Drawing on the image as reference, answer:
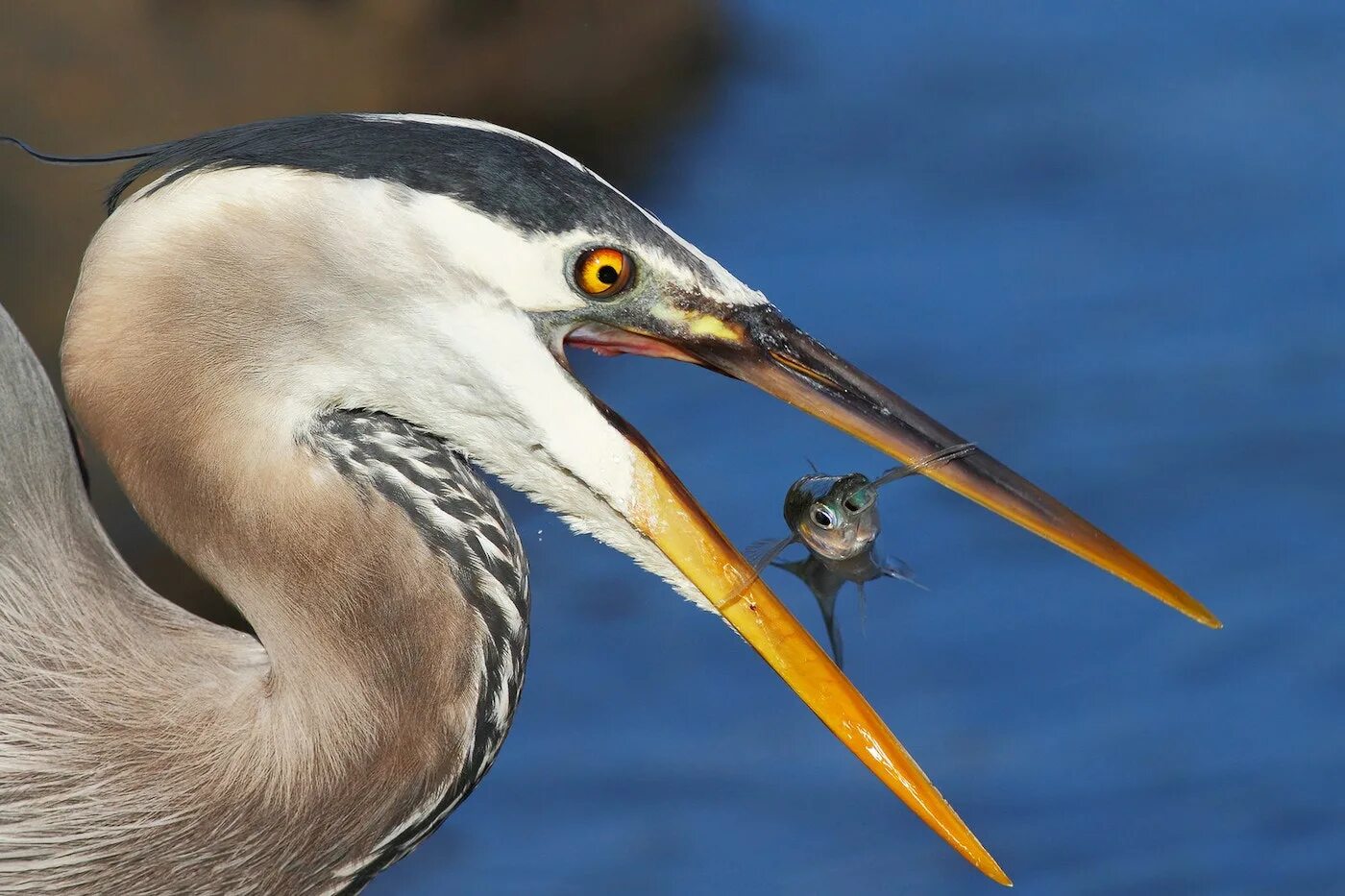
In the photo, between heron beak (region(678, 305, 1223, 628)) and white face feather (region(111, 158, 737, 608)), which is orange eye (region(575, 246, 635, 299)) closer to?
white face feather (region(111, 158, 737, 608))

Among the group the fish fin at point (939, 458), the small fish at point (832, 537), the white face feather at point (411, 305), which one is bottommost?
the white face feather at point (411, 305)

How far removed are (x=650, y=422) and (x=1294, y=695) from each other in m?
1.61

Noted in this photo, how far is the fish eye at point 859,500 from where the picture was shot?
2389 mm

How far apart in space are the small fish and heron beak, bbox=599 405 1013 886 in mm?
181

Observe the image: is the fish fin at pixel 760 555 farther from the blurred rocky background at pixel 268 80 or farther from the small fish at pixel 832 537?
the blurred rocky background at pixel 268 80

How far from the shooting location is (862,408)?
215 centimetres

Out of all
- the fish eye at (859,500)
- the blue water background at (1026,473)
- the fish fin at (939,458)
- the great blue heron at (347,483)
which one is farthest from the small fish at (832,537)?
the blue water background at (1026,473)

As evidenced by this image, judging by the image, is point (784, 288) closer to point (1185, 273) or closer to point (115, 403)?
point (1185, 273)

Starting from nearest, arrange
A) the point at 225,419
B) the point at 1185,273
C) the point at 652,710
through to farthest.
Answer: the point at 225,419 < the point at 652,710 < the point at 1185,273

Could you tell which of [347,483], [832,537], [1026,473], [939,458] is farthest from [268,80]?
[939,458]

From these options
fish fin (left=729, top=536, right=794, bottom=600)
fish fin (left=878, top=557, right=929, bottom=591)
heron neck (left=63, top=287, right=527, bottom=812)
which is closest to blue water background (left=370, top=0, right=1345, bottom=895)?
fish fin (left=878, top=557, right=929, bottom=591)

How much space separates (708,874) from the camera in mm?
3613

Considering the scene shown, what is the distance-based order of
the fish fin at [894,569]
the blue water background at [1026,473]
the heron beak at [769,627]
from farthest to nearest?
the blue water background at [1026,473], the fish fin at [894,569], the heron beak at [769,627]

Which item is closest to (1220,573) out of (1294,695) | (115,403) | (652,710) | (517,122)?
(1294,695)
